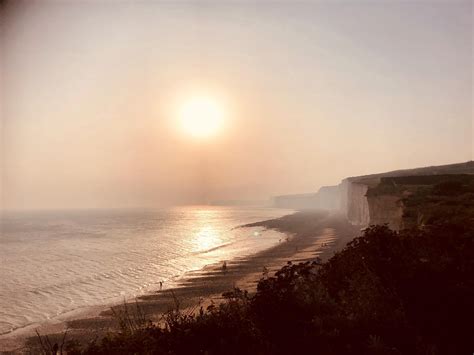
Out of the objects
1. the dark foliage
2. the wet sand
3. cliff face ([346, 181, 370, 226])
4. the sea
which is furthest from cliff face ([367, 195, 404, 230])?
the dark foliage

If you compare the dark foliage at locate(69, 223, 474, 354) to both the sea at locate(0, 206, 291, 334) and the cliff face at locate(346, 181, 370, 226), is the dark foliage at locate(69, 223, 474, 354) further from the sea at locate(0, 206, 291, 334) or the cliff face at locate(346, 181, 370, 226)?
the cliff face at locate(346, 181, 370, 226)

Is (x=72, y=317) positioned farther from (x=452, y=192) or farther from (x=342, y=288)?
(x=452, y=192)

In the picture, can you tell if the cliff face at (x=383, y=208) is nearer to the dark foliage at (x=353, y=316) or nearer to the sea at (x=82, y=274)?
the sea at (x=82, y=274)

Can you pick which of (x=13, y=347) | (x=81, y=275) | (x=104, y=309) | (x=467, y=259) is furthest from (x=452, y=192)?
(x=81, y=275)

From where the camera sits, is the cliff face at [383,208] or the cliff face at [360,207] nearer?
the cliff face at [383,208]

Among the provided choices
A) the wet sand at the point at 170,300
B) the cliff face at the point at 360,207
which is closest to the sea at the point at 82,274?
the wet sand at the point at 170,300

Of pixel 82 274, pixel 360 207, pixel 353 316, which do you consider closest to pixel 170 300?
pixel 82 274

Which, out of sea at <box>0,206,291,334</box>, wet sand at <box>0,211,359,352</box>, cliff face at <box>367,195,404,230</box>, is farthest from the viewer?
cliff face at <box>367,195,404,230</box>

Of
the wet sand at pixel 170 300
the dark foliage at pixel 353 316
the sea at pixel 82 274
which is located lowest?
the sea at pixel 82 274

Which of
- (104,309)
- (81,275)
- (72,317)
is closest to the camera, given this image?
(72,317)

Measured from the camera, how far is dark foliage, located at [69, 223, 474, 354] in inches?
320

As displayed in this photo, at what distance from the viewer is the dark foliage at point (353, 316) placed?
8141 mm

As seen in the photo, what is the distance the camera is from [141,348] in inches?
327

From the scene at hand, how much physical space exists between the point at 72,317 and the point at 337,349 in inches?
830
